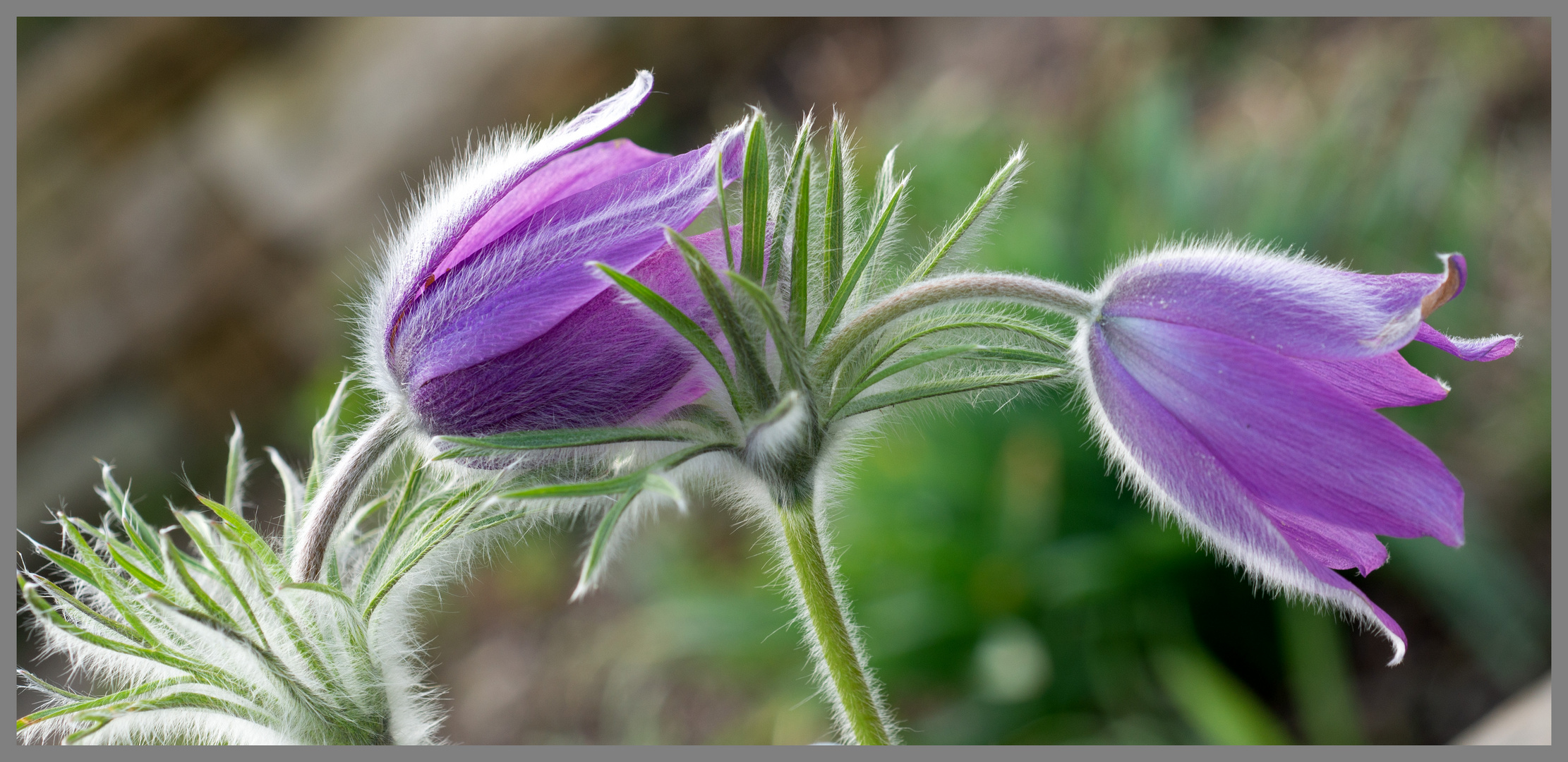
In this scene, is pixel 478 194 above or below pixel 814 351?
above

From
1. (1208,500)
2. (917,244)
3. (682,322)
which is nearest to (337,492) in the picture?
(682,322)

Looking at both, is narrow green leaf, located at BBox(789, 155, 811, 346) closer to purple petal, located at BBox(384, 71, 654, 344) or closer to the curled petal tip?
purple petal, located at BBox(384, 71, 654, 344)

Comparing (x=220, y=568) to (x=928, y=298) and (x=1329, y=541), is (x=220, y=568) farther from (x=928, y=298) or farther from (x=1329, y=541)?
(x=1329, y=541)

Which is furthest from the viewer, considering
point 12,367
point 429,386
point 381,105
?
point 381,105

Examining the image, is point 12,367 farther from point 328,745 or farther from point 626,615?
point 626,615

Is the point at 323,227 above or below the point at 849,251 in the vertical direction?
below

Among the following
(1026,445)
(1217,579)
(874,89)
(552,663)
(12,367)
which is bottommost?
(552,663)

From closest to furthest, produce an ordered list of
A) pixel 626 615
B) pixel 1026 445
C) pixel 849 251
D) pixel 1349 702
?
pixel 849 251
pixel 1349 702
pixel 1026 445
pixel 626 615

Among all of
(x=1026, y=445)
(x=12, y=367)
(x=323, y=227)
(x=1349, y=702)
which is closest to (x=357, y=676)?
(x=12, y=367)
